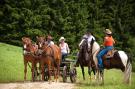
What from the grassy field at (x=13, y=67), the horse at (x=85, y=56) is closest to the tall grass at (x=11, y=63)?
the grassy field at (x=13, y=67)

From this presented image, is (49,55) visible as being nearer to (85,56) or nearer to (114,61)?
(85,56)

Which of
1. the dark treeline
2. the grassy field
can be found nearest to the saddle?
the grassy field

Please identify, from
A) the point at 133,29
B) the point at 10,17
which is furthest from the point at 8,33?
the point at 133,29

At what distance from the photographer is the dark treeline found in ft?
156

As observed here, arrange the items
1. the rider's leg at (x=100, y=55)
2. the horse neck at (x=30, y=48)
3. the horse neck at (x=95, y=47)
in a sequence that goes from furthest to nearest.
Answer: the horse neck at (x=30, y=48), the horse neck at (x=95, y=47), the rider's leg at (x=100, y=55)

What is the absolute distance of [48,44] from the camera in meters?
20.6

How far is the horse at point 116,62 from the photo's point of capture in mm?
19375

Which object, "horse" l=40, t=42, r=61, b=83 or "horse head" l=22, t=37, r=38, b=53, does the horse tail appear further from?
"horse head" l=22, t=37, r=38, b=53

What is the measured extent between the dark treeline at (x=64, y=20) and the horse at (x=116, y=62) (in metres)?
24.6

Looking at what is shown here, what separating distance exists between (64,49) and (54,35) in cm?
2593

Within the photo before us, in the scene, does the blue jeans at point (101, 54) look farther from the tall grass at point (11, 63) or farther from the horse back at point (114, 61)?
the tall grass at point (11, 63)

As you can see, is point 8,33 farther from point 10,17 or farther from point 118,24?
point 118,24

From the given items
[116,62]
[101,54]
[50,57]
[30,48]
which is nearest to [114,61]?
[116,62]

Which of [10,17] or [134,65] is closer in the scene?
[134,65]
